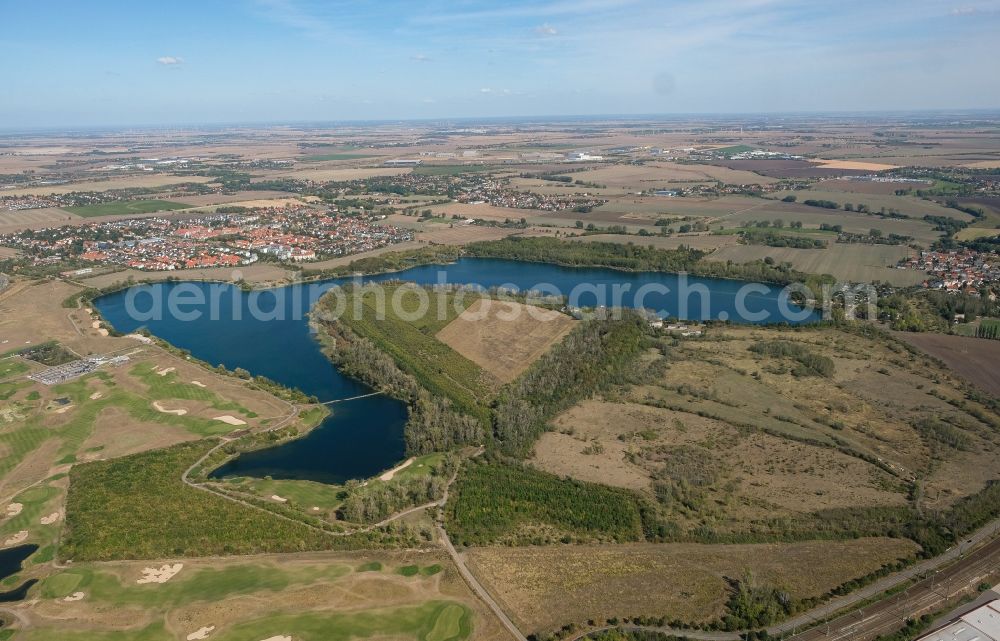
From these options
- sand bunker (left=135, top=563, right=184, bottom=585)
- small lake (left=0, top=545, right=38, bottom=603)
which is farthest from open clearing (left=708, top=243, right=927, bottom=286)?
small lake (left=0, top=545, right=38, bottom=603)

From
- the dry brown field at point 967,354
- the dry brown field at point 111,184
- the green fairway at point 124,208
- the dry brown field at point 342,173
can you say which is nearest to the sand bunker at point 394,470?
the dry brown field at point 967,354

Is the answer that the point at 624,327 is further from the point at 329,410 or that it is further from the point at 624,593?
the point at 624,593

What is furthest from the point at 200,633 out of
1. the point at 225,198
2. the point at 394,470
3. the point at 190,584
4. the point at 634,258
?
the point at 225,198

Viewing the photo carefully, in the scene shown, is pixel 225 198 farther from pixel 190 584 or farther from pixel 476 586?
pixel 476 586

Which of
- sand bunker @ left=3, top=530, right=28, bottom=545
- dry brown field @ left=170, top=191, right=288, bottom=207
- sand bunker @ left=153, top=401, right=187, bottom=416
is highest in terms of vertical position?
dry brown field @ left=170, top=191, right=288, bottom=207

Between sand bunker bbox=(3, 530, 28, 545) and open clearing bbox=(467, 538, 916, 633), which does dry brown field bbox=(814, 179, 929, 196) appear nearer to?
open clearing bbox=(467, 538, 916, 633)

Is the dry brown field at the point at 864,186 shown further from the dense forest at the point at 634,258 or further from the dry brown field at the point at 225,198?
the dry brown field at the point at 225,198

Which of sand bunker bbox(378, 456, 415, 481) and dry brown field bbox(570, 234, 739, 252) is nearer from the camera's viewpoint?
sand bunker bbox(378, 456, 415, 481)
